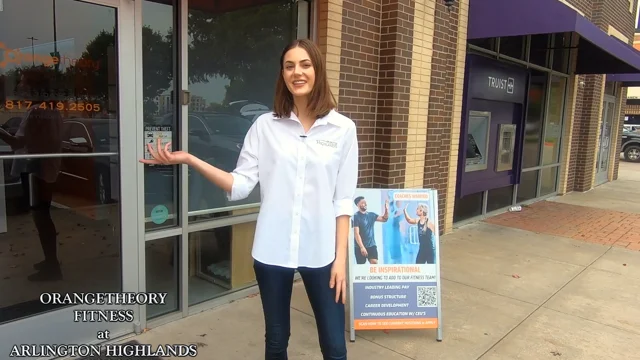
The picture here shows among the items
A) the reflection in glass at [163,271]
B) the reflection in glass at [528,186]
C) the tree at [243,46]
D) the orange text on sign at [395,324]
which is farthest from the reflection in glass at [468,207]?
the reflection in glass at [163,271]

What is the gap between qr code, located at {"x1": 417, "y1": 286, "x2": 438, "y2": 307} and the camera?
11.5ft

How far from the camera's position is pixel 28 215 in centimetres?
317

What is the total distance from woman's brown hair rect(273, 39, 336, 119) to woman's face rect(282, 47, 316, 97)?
19 mm

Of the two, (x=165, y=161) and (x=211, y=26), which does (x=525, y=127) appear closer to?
(x=211, y=26)

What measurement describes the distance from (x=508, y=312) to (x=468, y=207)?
3.40 m

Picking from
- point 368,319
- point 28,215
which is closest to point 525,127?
point 368,319

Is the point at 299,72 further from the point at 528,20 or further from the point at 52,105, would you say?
the point at 528,20

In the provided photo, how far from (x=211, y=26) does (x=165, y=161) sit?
2091 mm

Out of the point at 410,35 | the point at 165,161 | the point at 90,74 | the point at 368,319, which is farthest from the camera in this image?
the point at 410,35

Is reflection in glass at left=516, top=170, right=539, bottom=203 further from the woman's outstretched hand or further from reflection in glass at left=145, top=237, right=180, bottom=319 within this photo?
the woman's outstretched hand

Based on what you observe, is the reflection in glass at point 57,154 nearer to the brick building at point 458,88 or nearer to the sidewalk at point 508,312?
the sidewalk at point 508,312

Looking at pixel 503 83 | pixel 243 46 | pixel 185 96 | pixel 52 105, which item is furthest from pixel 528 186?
pixel 52 105

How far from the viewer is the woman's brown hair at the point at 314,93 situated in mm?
2055

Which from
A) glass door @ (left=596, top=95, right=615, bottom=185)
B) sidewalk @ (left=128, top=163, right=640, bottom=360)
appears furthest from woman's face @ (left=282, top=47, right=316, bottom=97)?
glass door @ (left=596, top=95, right=615, bottom=185)
